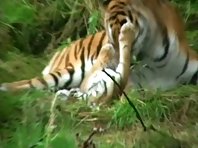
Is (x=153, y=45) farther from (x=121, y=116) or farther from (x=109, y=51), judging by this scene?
(x=121, y=116)

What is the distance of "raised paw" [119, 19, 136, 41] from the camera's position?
15.7 feet

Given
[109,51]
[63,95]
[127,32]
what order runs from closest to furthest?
[127,32] → [109,51] → [63,95]

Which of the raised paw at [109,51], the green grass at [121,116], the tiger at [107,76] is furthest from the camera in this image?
the raised paw at [109,51]

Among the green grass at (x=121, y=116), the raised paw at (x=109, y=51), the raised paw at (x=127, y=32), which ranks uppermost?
the raised paw at (x=127, y=32)

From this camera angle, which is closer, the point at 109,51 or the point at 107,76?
the point at 107,76

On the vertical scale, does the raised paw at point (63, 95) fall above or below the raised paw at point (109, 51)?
below

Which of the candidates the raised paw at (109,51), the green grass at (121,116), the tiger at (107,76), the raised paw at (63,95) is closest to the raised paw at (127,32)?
the tiger at (107,76)

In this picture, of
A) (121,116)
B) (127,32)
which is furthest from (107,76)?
(121,116)

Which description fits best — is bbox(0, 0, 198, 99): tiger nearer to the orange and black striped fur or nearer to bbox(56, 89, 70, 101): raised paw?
the orange and black striped fur

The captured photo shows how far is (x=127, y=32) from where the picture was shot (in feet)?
15.9

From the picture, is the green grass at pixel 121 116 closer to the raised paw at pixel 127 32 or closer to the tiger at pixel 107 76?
the tiger at pixel 107 76

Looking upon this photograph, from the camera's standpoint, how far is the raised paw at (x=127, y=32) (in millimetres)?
4783

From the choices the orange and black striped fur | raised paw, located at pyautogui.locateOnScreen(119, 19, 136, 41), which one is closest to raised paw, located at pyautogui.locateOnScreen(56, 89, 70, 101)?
the orange and black striped fur

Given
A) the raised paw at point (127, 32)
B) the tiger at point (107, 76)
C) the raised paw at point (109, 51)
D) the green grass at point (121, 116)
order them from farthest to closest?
the raised paw at point (109, 51) < the raised paw at point (127, 32) < the tiger at point (107, 76) < the green grass at point (121, 116)
